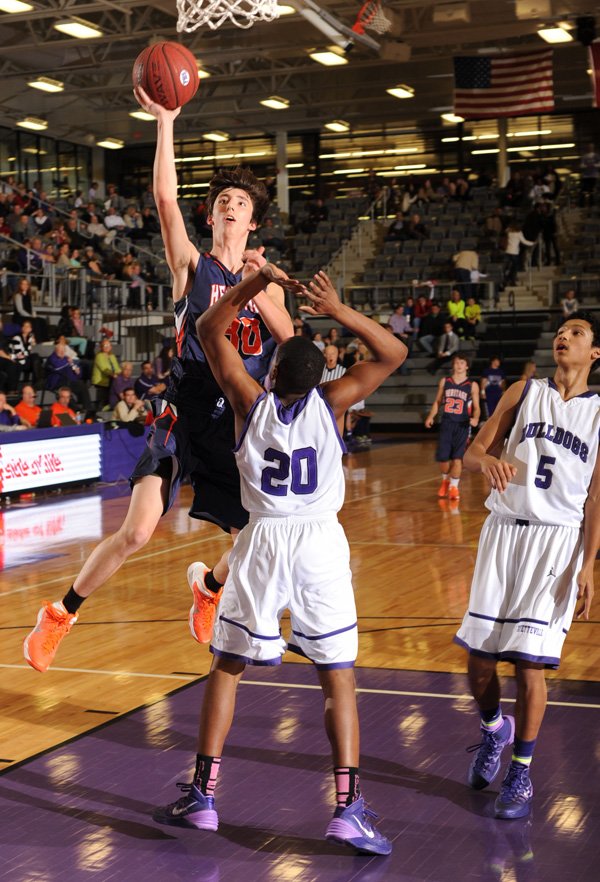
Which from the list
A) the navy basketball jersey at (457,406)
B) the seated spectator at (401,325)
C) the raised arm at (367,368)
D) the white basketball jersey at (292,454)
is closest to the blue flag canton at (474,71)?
the seated spectator at (401,325)

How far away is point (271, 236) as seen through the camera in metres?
26.0

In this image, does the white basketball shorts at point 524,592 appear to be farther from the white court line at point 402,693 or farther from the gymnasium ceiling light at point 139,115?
the gymnasium ceiling light at point 139,115

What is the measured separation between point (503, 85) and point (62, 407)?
11501 mm

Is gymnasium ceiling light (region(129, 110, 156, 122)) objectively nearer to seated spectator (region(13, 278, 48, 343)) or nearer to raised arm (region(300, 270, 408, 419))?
seated spectator (region(13, 278, 48, 343))

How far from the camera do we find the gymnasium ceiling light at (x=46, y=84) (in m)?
24.4

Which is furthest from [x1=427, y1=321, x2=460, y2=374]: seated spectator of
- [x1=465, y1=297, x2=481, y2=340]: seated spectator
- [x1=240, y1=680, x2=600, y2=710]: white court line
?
[x1=240, y1=680, x2=600, y2=710]: white court line

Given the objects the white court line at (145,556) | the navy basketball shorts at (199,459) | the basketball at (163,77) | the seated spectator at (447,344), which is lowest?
the white court line at (145,556)

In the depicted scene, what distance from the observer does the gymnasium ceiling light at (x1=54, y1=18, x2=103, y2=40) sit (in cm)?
2005

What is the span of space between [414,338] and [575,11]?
22.1 feet

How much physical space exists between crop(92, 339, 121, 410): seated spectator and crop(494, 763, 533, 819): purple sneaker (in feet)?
43.3

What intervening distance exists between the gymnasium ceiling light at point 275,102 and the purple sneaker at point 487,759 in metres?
24.5

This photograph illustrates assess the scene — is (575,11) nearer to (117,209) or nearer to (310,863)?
(117,209)

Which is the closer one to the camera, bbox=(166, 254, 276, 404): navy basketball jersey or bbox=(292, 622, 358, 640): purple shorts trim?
bbox=(292, 622, 358, 640): purple shorts trim

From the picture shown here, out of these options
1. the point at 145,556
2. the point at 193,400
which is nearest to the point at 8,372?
the point at 145,556
